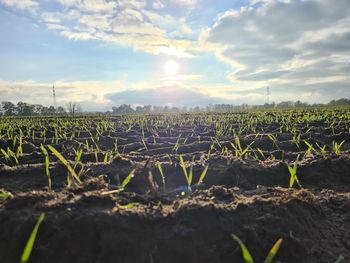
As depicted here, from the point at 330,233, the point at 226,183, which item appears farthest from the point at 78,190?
the point at 330,233

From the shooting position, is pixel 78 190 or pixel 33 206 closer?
pixel 33 206

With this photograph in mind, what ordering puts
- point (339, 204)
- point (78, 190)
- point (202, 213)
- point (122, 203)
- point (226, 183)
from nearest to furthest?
1. point (202, 213)
2. point (122, 203)
3. point (78, 190)
4. point (339, 204)
5. point (226, 183)

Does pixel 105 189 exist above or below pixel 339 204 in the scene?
above

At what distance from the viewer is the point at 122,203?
189cm

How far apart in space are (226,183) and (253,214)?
922mm

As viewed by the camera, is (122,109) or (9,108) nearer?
(9,108)

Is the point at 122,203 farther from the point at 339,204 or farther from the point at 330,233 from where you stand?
the point at 339,204

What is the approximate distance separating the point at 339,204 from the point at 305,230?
0.57m

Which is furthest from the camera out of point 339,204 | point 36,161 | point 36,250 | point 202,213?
point 36,161

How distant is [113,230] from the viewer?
5.28 ft

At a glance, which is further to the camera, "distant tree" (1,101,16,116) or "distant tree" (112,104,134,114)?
"distant tree" (112,104,134,114)

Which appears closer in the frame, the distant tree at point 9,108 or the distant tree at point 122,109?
the distant tree at point 9,108

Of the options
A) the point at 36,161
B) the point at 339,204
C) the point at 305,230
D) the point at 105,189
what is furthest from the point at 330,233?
the point at 36,161

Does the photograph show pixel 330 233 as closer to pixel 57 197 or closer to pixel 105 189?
pixel 105 189
